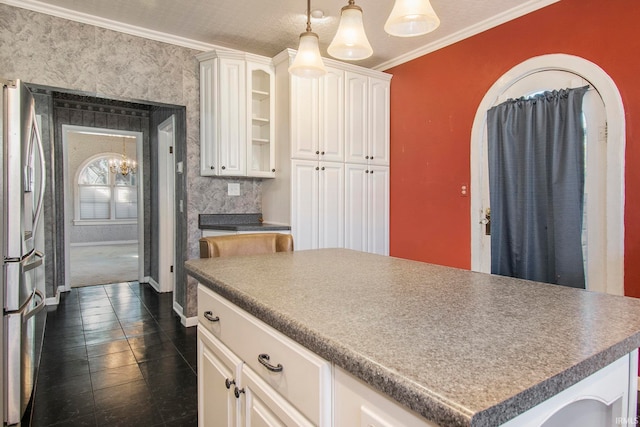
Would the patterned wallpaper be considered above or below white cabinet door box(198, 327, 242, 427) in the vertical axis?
above

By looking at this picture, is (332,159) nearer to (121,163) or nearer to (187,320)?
(187,320)

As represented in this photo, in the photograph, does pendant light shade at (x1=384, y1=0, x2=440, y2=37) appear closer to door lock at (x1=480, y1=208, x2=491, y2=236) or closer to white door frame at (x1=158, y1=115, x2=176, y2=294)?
door lock at (x1=480, y1=208, x2=491, y2=236)

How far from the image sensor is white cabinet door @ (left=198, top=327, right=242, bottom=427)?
3.79 feet

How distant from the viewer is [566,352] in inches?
25.7

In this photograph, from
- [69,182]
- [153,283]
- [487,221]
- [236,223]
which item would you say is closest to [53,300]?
[153,283]

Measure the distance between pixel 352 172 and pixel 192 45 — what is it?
184 centimetres

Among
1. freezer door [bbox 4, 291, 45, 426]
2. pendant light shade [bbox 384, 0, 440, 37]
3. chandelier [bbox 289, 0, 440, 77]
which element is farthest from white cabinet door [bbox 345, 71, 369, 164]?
freezer door [bbox 4, 291, 45, 426]

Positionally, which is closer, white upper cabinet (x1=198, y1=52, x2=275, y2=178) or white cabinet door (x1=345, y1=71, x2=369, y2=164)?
white upper cabinet (x1=198, y1=52, x2=275, y2=178)

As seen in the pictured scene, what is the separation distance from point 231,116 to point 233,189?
0.70 m

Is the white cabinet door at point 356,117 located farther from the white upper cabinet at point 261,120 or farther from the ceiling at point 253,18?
the white upper cabinet at point 261,120

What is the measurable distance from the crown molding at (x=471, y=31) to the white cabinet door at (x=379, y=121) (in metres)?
0.25

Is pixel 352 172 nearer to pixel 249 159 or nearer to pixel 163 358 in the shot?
pixel 249 159

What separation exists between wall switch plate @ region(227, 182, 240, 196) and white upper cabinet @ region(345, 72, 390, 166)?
109 centimetres

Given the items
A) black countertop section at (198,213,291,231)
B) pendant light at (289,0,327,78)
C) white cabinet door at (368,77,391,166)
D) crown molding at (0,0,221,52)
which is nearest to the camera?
pendant light at (289,0,327,78)
